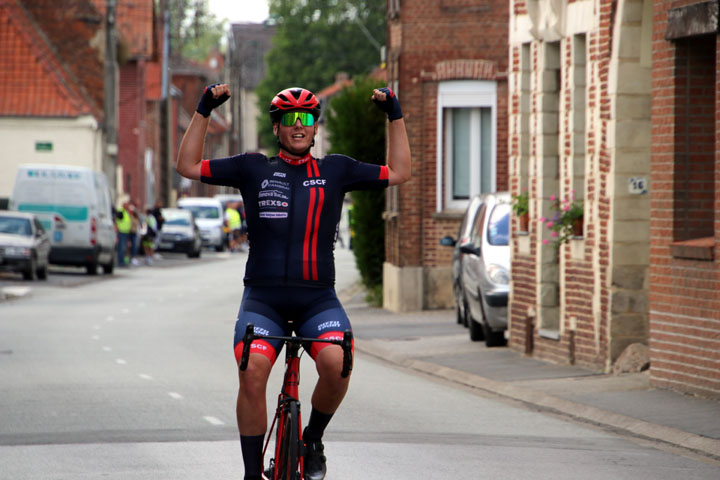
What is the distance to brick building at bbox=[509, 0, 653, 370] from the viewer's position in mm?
14391

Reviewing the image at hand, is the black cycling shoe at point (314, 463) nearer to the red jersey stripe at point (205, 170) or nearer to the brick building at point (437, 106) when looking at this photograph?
the red jersey stripe at point (205, 170)

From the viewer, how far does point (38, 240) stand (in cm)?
3309

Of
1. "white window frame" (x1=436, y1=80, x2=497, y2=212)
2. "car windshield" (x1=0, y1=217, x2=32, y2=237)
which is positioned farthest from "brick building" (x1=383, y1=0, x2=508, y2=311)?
"car windshield" (x1=0, y1=217, x2=32, y2=237)

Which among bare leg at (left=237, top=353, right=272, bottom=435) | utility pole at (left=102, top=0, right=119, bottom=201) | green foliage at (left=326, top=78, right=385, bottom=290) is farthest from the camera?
utility pole at (left=102, top=0, right=119, bottom=201)

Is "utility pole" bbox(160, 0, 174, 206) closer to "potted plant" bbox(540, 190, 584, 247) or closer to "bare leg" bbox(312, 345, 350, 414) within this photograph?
"potted plant" bbox(540, 190, 584, 247)

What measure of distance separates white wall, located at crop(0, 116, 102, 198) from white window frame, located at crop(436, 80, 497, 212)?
86.0 ft

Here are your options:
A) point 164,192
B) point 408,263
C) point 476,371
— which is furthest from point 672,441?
point 164,192

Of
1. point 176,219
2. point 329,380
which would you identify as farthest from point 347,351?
point 176,219

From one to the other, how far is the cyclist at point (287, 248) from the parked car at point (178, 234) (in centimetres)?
4469

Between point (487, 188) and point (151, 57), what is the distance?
40.7m

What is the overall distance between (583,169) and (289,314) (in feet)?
30.3

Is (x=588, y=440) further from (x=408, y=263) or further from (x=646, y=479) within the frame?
(x=408, y=263)

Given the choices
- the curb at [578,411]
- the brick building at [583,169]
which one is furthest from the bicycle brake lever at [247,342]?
the brick building at [583,169]

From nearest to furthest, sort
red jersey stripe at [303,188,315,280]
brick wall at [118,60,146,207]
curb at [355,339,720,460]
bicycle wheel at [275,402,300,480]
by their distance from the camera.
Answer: bicycle wheel at [275,402,300,480], red jersey stripe at [303,188,315,280], curb at [355,339,720,460], brick wall at [118,60,146,207]
